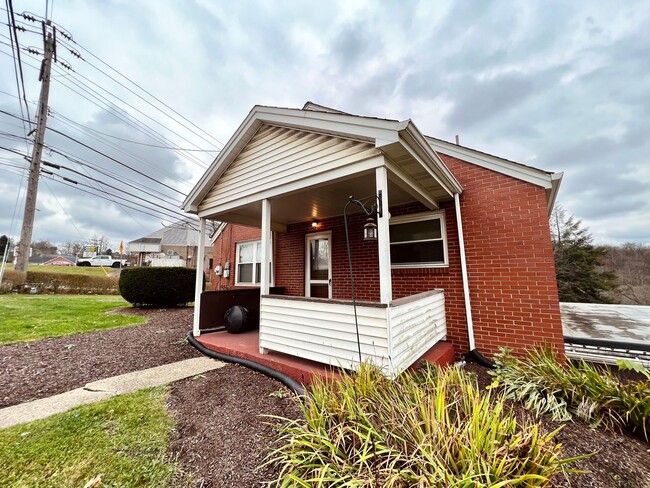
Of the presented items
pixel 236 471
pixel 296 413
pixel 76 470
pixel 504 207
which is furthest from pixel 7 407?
pixel 504 207

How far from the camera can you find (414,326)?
10.7ft

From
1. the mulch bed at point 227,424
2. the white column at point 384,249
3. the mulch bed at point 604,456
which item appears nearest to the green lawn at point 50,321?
the mulch bed at point 227,424

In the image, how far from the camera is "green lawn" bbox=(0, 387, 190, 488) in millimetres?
1770

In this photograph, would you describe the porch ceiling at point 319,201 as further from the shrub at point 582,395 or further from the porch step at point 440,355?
the shrub at point 582,395

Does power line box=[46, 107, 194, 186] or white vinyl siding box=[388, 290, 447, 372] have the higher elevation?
power line box=[46, 107, 194, 186]

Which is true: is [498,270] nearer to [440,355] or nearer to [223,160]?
[440,355]

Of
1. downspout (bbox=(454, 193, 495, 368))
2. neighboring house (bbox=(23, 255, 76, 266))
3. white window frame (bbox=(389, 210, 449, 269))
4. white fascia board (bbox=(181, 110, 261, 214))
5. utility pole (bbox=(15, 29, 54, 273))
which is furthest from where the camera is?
neighboring house (bbox=(23, 255, 76, 266))

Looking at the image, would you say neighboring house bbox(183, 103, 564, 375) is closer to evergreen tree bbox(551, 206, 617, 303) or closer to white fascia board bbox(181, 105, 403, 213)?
white fascia board bbox(181, 105, 403, 213)

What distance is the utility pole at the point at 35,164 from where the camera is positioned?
11977 mm

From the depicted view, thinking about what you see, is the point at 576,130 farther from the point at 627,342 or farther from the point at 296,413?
the point at 296,413

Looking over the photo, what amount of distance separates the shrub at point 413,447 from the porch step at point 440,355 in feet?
5.06

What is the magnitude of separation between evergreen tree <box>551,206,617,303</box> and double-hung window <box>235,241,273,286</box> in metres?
15.4

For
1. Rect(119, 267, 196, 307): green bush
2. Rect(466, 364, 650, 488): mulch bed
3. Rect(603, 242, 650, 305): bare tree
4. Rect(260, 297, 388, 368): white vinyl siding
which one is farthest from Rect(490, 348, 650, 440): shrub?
Rect(603, 242, 650, 305): bare tree

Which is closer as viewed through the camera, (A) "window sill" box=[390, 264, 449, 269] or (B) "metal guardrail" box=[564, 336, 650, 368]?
(B) "metal guardrail" box=[564, 336, 650, 368]
